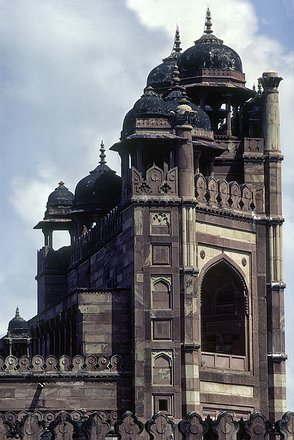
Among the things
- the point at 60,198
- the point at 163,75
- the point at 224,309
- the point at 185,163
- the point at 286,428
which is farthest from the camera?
the point at 60,198

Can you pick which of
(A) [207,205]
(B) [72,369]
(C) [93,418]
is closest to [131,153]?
(A) [207,205]

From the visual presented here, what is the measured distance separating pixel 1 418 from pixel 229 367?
12664 millimetres

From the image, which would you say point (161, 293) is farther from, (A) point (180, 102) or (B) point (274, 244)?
(A) point (180, 102)

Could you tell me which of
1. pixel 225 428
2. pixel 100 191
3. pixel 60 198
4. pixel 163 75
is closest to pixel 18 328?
pixel 60 198

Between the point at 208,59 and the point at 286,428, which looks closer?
the point at 286,428

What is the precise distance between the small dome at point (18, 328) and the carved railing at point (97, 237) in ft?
23.4

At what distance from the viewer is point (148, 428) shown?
61969mm

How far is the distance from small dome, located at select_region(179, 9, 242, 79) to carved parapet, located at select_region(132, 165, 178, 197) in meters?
7.29

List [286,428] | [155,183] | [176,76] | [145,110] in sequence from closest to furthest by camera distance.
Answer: [286,428] < [155,183] < [145,110] < [176,76]

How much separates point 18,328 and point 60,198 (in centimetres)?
678

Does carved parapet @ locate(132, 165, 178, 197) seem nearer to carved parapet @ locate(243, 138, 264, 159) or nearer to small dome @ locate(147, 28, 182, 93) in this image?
carved parapet @ locate(243, 138, 264, 159)

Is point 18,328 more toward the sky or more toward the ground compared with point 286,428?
more toward the sky

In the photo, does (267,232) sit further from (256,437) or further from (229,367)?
(256,437)

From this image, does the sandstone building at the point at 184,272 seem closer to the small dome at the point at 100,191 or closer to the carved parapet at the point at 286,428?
the small dome at the point at 100,191
